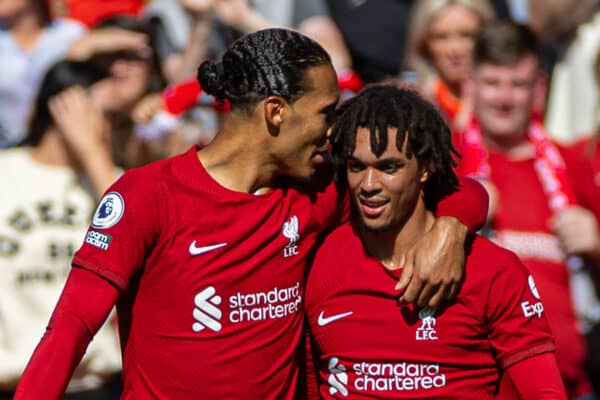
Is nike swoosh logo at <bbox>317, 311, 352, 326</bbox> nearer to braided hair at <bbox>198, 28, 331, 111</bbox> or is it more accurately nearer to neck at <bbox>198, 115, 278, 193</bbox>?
neck at <bbox>198, 115, 278, 193</bbox>

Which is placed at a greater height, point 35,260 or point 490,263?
point 490,263

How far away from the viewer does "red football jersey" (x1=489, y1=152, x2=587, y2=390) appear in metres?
5.85

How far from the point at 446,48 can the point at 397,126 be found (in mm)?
2704

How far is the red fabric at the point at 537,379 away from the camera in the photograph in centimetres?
425

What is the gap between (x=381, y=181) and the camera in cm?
434

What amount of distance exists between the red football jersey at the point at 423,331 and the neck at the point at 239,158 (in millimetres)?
386

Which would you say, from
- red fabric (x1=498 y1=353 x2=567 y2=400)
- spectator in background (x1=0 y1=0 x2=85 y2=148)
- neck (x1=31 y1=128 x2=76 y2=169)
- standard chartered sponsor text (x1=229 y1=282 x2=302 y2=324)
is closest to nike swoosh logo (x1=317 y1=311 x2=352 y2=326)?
standard chartered sponsor text (x1=229 y1=282 x2=302 y2=324)

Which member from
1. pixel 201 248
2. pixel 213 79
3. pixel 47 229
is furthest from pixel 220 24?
pixel 201 248

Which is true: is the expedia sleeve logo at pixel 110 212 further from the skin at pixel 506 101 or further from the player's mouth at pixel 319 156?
the skin at pixel 506 101

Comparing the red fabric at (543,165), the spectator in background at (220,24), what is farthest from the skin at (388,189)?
the spectator in background at (220,24)

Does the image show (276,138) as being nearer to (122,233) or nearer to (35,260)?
(122,233)

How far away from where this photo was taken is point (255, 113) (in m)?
4.34

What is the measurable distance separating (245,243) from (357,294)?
15.9 inches

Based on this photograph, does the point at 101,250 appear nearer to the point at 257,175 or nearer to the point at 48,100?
the point at 257,175
